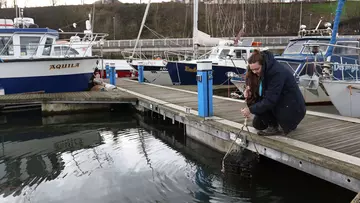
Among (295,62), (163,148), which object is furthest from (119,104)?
(295,62)

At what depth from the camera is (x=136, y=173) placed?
606cm

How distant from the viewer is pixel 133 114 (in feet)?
39.7

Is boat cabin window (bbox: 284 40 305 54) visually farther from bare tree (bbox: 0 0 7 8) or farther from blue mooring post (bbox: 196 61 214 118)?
bare tree (bbox: 0 0 7 8)

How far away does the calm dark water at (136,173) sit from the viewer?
5.07 meters

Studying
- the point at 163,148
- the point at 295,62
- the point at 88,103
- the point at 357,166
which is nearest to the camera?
the point at 357,166

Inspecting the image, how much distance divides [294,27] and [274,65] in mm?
46389

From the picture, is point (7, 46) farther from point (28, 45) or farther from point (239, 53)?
point (239, 53)

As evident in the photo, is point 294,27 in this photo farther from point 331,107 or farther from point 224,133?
point 224,133

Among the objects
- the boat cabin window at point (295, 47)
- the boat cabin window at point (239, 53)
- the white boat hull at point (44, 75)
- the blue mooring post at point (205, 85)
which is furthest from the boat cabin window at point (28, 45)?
the boat cabin window at point (295, 47)

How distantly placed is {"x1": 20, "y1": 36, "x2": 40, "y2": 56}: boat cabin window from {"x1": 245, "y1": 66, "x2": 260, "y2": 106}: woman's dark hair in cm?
1020

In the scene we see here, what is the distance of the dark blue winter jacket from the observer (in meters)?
4.77

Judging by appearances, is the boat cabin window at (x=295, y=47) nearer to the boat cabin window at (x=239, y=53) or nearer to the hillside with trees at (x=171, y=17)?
the boat cabin window at (x=239, y=53)

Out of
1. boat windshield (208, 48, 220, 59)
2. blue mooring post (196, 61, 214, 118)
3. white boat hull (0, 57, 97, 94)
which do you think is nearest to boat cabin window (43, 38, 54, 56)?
white boat hull (0, 57, 97, 94)

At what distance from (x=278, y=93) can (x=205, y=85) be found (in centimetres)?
233
